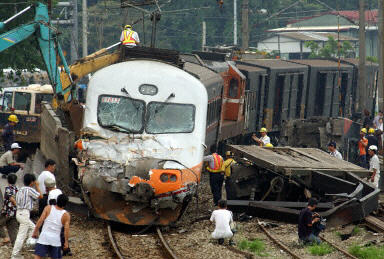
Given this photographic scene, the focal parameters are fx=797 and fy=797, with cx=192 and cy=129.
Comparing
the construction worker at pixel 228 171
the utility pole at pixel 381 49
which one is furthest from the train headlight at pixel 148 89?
the utility pole at pixel 381 49

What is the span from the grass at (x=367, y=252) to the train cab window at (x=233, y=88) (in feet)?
39.5

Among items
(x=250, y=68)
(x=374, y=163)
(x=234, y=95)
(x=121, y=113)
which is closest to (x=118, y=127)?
(x=121, y=113)

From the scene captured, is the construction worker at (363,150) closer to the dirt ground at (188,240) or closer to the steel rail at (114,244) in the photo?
the dirt ground at (188,240)

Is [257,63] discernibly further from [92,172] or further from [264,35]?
[264,35]

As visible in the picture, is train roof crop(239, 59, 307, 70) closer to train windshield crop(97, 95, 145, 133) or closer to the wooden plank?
the wooden plank

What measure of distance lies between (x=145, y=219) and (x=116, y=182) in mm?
983

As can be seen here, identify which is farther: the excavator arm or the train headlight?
the excavator arm

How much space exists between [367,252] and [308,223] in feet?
3.79

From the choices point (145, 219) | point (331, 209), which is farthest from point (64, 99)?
point (331, 209)

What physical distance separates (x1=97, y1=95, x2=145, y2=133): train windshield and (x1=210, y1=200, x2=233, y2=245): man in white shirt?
8.92 feet

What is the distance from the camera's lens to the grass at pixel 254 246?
13.3m

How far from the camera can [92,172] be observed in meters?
14.1

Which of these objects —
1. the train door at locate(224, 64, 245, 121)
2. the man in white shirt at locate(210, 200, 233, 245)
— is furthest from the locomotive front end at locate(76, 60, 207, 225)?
the train door at locate(224, 64, 245, 121)

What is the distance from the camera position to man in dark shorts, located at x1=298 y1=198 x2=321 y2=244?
44.3ft
